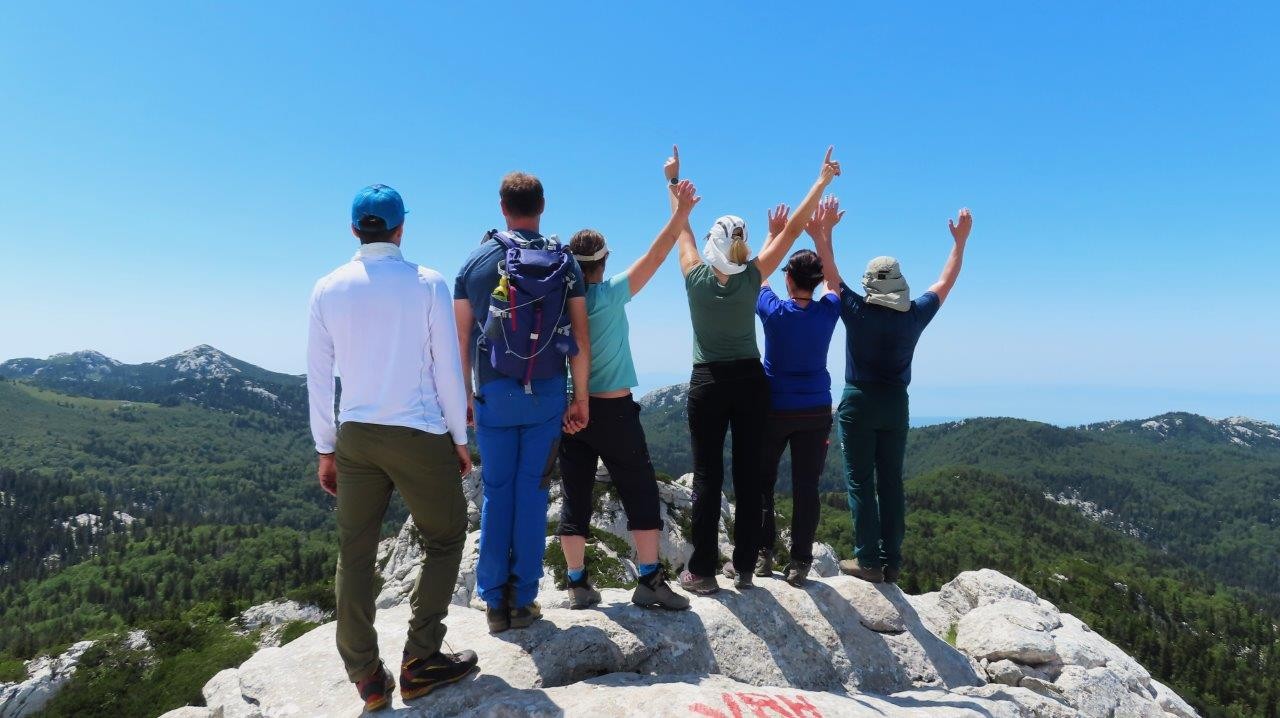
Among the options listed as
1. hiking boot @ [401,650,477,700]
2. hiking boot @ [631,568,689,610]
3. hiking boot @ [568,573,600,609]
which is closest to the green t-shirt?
hiking boot @ [631,568,689,610]

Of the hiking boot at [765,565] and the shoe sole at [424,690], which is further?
the hiking boot at [765,565]

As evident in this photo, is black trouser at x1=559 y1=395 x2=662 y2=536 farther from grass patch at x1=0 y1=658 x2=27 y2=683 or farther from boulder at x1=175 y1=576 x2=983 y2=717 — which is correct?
grass patch at x1=0 y1=658 x2=27 y2=683

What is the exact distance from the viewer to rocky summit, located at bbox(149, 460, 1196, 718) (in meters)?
6.62

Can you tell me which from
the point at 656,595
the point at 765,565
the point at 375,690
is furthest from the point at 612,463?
the point at 765,565

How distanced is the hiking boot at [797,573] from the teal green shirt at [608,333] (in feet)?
16.2

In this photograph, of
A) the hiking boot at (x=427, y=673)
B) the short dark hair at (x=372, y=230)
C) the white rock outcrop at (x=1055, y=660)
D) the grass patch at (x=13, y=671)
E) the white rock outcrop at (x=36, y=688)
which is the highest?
the short dark hair at (x=372, y=230)

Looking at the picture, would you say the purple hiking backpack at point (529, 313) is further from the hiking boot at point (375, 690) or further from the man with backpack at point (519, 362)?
the hiking boot at point (375, 690)

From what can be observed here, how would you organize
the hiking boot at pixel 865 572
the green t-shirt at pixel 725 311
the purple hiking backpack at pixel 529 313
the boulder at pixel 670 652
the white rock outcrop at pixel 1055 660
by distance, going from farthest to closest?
the white rock outcrop at pixel 1055 660 → the hiking boot at pixel 865 572 → the green t-shirt at pixel 725 311 → the boulder at pixel 670 652 → the purple hiking backpack at pixel 529 313

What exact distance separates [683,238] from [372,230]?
4262 mm

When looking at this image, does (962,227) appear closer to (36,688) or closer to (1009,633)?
(1009,633)

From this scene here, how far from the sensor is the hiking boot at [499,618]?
7664 millimetres

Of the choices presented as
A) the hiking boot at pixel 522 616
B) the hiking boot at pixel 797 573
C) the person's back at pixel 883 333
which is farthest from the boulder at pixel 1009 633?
the hiking boot at pixel 522 616

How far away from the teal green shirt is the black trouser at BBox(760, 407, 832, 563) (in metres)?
2.76

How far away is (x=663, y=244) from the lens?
7.54m
